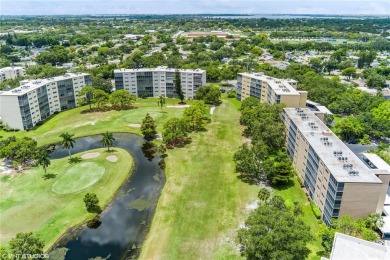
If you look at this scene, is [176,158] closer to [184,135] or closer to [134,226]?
[184,135]

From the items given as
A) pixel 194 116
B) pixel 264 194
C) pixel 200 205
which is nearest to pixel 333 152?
pixel 264 194

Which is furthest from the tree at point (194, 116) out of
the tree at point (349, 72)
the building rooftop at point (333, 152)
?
the tree at point (349, 72)

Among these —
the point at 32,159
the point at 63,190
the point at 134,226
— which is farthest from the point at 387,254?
the point at 32,159

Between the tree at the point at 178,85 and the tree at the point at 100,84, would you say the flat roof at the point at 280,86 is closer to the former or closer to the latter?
the tree at the point at 178,85

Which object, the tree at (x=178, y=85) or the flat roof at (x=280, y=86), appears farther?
the tree at (x=178, y=85)

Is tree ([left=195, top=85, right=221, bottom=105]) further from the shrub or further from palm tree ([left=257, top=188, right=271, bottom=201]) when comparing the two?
the shrub

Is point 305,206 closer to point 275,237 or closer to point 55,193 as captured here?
point 275,237

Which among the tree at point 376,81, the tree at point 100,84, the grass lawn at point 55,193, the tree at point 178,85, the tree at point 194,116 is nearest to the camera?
the grass lawn at point 55,193

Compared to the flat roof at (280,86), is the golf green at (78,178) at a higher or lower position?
lower
